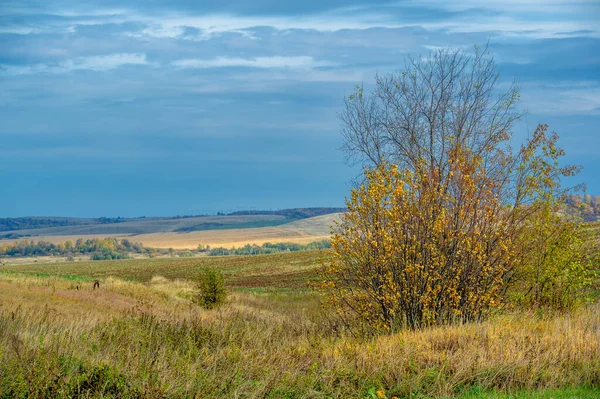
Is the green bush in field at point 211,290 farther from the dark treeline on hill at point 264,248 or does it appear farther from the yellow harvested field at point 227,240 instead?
the yellow harvested field at point 227,240

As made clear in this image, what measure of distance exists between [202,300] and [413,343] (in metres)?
21.1

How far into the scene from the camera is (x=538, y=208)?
725 inches

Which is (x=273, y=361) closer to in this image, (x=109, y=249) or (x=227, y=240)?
(x=109, y=249)

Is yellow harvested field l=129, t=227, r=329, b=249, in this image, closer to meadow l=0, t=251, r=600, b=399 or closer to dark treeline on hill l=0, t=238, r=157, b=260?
dark treeline on hill l=0, t=238, r=157, b=260

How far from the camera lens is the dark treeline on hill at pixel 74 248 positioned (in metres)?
167

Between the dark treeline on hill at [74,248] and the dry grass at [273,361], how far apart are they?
510 ft

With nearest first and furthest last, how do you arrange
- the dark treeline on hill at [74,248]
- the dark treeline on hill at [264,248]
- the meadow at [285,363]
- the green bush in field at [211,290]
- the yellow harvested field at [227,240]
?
the meadow at [285,363]
the green bush in field at [211,290]
the dark treeline on hill at [264,248]
the dark treeline on hill at [74,248]
the yellow harvested field at [227,240]

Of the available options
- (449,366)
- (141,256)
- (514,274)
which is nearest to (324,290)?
(449,366)

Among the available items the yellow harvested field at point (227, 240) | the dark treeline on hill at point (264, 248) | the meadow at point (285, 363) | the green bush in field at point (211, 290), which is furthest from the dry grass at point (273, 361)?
the yellow harvested field at point (227, 240)

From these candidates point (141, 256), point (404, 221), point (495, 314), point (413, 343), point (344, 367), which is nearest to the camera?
point (344, 367)

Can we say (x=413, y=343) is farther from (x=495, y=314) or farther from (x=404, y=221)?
(x=495, y=314)

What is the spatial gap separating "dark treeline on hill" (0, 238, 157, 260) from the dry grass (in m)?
155

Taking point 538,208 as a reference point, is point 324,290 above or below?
below

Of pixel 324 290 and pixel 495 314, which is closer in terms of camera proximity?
pixel 324 290
